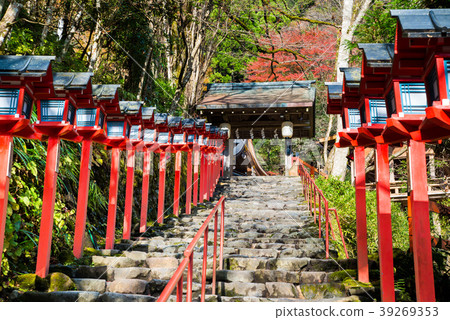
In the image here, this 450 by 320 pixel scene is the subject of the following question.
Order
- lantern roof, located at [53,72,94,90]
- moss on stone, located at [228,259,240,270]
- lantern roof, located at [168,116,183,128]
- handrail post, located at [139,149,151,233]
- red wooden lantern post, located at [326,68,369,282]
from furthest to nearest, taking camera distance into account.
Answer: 1. lantern roof, located at [168,116,183,128]
2. handrail post, located at [139,149,151,233]
3. moss on stone, located at [228,259,240,270]
4. red wooden lantern post, located at [326,68,369,282]
5. lantern roof, located at [53,72,94,90]

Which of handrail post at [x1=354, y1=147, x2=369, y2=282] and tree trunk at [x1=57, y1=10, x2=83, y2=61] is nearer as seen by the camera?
handrail post at [x1=354, y1=147, x2=369, y2=282]

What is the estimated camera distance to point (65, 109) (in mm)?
5629

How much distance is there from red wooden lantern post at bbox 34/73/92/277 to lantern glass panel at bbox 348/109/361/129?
3792 millimetres

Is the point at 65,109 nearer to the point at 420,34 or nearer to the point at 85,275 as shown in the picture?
the point at 85,275

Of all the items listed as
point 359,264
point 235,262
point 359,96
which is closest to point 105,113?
point 235,262

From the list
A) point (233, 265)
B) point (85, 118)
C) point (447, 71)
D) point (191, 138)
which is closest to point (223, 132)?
point (191, 138)

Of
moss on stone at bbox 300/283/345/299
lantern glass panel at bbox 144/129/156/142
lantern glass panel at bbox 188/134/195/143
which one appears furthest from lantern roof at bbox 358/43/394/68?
lantern glass panel at bbox 188/134/195/143

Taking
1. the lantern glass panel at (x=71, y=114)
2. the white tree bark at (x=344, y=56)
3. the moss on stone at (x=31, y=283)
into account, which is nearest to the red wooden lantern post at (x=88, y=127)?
the lantern glass panel at (x=71, y=114)

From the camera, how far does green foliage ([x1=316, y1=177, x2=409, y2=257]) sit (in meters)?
11.4

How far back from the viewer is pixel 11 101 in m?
4.55

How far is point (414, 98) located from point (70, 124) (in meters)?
4.27

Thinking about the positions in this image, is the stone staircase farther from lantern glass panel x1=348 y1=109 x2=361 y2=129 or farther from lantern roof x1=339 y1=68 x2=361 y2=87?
lantern roof x1=339 y1=68 x2=361 y2=87

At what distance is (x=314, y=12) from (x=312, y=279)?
19117 millimetres

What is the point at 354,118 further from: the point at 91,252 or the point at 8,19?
the point at 8,19
